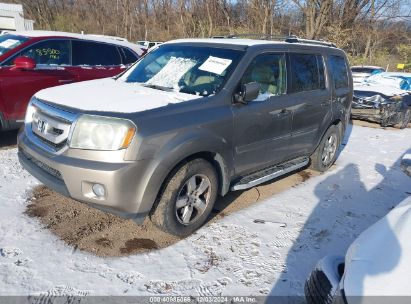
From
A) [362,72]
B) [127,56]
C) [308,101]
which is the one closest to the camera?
[308,101]

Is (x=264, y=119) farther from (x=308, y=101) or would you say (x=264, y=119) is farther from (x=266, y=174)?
(x=308, y=101)

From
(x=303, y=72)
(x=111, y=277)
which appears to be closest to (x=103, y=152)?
(x=111, y=277)

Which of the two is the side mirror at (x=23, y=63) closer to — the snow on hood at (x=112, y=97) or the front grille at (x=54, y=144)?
the snow on hood at (x=112, y=97)

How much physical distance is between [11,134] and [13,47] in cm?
163

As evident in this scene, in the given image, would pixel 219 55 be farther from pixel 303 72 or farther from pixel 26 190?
pixel 26 190

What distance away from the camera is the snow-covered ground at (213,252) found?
288 centimetres

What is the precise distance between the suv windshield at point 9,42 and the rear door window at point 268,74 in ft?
13.1

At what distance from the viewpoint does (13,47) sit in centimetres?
575

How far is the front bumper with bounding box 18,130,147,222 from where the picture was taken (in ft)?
9.56

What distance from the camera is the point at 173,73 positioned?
4.06m

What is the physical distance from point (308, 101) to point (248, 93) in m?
1.44

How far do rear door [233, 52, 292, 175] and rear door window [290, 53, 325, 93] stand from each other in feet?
0.73

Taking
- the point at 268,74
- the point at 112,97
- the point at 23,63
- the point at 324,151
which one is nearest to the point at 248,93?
the point at 268,74

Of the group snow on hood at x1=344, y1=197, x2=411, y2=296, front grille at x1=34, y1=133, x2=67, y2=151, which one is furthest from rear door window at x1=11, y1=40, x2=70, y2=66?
snow on hood at x1=344, y1=197, x2=411, y2=296
